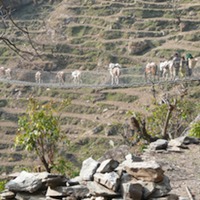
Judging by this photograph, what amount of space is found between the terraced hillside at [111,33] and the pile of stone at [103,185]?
2569cm

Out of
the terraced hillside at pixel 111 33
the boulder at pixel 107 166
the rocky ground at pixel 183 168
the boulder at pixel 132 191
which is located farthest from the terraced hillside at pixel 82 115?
the boulder at pixel 132 191

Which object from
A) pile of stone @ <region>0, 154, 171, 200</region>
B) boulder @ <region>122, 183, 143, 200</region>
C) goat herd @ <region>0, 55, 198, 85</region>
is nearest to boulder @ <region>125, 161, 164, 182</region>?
pile of stone @ <region>0, 154, 171, 200</region>

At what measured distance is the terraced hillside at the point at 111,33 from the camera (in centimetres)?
3130

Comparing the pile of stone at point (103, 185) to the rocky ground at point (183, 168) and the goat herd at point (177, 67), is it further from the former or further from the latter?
the goat herd at point (177, 67)

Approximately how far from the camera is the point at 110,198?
3516mm

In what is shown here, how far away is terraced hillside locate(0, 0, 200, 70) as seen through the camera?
103ft

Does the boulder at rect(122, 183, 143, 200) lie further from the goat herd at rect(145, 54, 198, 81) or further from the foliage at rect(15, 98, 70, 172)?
the goat herd at rect(145, 54, 198, 81)

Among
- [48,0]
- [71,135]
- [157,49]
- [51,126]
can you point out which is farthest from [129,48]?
[51,126]

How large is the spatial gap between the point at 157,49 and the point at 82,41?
19.7ft

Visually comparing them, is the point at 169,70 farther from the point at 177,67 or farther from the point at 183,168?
the point at 183,168

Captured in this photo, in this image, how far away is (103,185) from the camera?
3592mm

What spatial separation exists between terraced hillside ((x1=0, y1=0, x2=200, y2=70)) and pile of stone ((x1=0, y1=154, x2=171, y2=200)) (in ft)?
84.3

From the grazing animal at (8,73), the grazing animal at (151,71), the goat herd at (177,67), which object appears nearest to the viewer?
the goat herd at (177,67)

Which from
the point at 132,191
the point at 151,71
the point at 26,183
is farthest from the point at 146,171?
the point at 151,71
